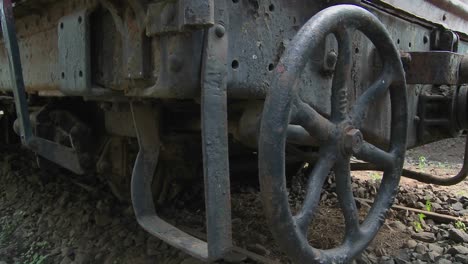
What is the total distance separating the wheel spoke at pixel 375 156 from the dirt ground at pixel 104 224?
786 millimetres

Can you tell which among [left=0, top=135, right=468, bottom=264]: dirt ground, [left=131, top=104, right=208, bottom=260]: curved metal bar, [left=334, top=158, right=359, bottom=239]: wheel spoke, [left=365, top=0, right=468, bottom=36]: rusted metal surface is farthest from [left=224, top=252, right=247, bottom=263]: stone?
[left=365, top=0, right=468, bottom=36]: rusted metal surface

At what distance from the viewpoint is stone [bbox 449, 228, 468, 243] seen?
106 inches

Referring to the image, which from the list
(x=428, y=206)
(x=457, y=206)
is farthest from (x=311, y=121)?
(x=457, y=206)

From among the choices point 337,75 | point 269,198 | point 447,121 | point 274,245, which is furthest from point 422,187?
point 269,198

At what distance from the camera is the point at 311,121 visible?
1530mm

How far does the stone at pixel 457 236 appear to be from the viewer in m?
2.68

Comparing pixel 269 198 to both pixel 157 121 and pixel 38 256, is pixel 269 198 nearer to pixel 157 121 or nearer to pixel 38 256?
pixel 157 121

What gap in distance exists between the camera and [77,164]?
2.61 meters

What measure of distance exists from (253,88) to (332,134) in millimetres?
325

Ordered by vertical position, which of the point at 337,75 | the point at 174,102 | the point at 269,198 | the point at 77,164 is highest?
the point at 337,75

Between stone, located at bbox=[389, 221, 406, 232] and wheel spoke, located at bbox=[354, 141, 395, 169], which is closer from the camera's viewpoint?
wheel spoke, located at bbox=[354, 141, 395, 169]

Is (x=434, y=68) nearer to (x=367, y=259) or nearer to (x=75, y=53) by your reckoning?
(x=367, y=259)

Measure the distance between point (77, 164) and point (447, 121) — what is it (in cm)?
210

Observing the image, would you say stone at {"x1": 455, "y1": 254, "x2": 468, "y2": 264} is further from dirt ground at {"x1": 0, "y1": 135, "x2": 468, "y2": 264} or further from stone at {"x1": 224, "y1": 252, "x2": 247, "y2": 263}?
stone at {"x1": 224, "y1": 252, "x2": 247, "y2": 263}
